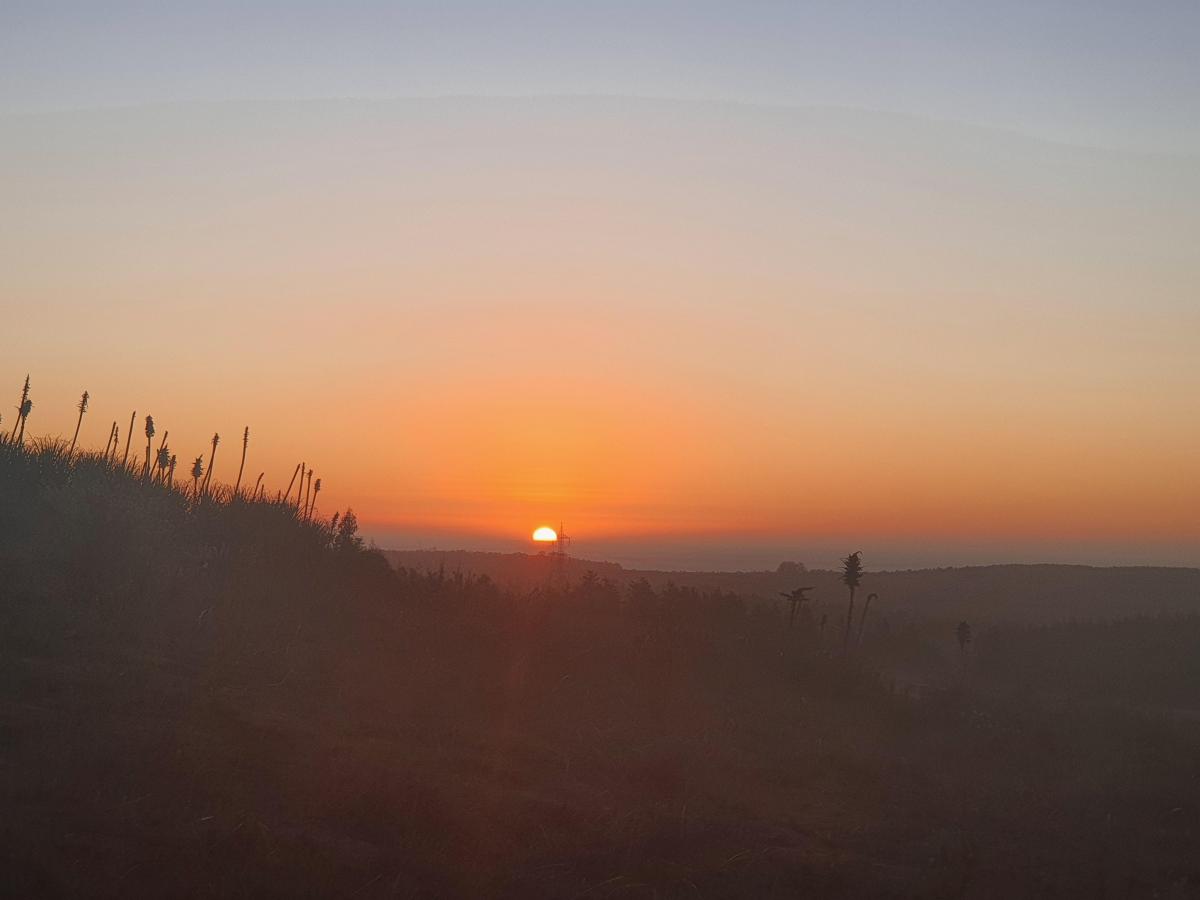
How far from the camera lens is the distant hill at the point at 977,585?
75250mm

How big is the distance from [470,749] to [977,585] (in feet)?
258

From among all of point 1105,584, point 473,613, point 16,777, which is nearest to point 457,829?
point 16,777

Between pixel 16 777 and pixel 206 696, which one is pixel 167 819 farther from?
pixel 206 696

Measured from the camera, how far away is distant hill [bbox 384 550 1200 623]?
75250 mm

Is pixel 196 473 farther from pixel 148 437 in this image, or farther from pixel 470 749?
pixel 470 749

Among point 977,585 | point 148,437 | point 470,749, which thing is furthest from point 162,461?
point 977,585

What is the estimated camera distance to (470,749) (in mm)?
15633

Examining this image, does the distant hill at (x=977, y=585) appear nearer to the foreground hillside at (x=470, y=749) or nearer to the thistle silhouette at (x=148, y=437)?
the thistle silhouette at (x=148, y=437)

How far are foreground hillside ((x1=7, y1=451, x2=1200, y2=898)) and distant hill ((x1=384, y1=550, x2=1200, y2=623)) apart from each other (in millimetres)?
46313

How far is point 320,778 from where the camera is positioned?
12375 millimetres

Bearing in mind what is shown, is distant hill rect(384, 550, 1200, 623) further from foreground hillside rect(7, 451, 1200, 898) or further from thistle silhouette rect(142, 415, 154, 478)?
foreground hillside rect(7, 451, 1200, 898)

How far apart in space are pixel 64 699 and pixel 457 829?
572 cm

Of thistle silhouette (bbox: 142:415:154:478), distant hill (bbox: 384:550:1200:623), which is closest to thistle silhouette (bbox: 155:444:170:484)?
thistle silhouette (bbox: 142:415:154:478)

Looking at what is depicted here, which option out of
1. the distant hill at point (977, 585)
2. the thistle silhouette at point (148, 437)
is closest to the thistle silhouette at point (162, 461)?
the thistle silhouette at point (148, 437)
